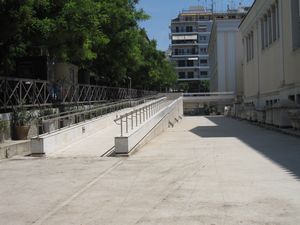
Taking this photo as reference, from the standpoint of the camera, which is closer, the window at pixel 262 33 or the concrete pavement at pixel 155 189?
the concrete pavement at pixel 155 189

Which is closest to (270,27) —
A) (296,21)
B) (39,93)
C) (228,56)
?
(296,21)

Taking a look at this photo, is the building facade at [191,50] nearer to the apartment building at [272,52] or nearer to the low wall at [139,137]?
the apartment building at [272,52]

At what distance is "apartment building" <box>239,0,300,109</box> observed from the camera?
36.1m

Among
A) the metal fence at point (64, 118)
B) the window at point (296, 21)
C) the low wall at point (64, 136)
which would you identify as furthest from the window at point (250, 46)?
the low wall at point (64, 136)

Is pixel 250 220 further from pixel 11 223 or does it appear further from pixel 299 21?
pixel 299 21

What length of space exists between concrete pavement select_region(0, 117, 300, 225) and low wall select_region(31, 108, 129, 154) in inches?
32.3

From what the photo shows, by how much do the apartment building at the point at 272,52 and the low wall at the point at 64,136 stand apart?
13.2 meters

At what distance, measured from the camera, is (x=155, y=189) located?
457 inches

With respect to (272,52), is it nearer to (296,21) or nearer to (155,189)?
(296,21)

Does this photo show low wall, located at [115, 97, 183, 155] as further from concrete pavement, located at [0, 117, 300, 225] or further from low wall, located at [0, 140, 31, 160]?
low wall, located at [0, 140, 31, 160]

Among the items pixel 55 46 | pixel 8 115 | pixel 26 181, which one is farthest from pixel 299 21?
pixel 26 181

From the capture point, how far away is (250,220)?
335 inches

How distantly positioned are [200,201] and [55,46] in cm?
1402

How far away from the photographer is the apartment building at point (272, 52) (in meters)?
36.1
